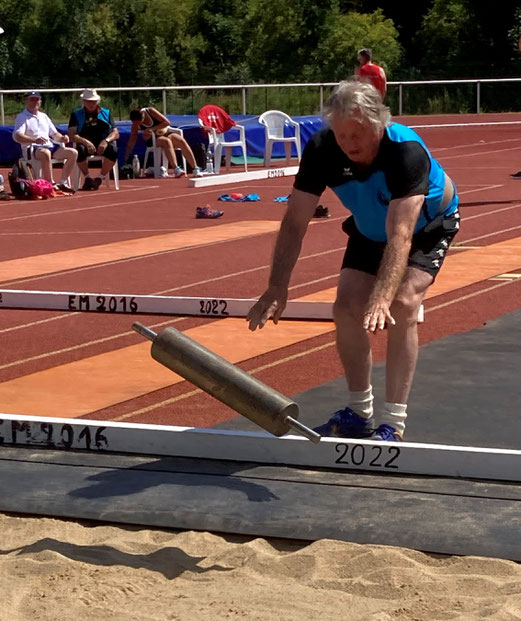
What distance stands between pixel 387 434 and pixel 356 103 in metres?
1.30

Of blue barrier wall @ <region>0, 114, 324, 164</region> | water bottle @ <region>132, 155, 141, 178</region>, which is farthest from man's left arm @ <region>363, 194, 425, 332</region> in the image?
blue barrier wall @ <region>0, 114, 324, 164</region>

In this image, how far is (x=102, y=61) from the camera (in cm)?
5884

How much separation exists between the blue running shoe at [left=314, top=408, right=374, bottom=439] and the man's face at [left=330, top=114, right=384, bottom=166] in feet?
3.51

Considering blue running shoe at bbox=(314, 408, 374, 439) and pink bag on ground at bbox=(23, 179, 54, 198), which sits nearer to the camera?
blue running shoe at bbox=(314, 408, 374, 439)

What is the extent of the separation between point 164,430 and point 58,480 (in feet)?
1.58

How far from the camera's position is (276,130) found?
75.5ft

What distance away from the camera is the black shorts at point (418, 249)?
5.12 meters

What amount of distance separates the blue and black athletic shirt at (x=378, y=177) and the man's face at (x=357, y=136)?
0.08m

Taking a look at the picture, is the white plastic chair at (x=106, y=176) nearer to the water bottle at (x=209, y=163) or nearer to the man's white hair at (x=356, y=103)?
the water bottle at (x=209, y=163)

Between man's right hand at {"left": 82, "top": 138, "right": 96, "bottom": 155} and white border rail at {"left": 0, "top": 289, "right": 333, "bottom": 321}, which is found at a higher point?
man's right hand at {"left": 82, "top": 138, "right": 96, "bottom": 155}

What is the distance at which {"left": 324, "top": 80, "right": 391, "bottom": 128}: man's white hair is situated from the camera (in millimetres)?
4676

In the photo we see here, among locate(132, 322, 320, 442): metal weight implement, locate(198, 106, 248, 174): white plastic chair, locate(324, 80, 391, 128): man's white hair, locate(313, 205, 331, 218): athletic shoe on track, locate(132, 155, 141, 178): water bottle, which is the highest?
locate(324, 80, 391, 128): man's white hair

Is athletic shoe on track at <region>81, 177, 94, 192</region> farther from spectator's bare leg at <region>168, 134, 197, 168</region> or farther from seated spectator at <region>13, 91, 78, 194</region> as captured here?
spectator's bare leg at <region>168, 134, 197, 168</region>

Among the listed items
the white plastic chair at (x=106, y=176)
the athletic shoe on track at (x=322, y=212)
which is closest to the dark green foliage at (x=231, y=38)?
the white plastic chair at (x=106, y=176)
